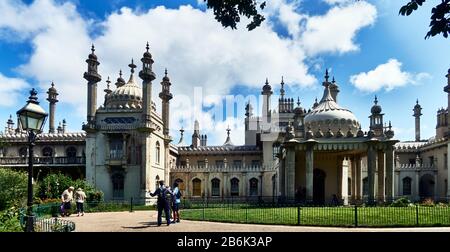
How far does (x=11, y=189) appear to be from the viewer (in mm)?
25000

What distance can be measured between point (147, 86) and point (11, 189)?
53.3ft

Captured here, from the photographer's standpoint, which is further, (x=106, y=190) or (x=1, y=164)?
(x=1, y=164)

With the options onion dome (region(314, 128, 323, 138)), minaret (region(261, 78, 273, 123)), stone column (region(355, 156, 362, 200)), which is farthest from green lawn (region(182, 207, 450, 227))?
minaret (region(261, 78, 273, 123))

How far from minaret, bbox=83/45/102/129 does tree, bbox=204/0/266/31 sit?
32594mm

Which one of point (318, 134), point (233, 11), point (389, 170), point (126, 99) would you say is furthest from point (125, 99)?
point (233, 11)

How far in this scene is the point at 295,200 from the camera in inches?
1077

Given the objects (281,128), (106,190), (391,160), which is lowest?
(106,190)

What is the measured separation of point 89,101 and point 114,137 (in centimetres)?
424

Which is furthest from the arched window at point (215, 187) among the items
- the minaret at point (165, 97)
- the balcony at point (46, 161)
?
the balcony at point (46, 161)

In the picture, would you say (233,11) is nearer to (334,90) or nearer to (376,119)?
Result: (376,119)

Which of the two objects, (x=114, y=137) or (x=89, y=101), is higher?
(x=89, y=101)

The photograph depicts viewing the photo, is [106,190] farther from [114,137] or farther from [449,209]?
[449,209]
